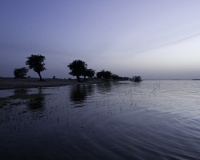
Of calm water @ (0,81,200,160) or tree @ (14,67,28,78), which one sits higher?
tree @ (14,67,28,78)

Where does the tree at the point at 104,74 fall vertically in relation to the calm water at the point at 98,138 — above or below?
above

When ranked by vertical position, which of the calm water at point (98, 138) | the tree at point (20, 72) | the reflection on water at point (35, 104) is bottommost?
the calm water at point (98, 138)

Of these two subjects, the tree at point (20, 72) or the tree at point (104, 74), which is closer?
the tree at point (20, 72)

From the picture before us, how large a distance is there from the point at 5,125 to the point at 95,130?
20.1 ft

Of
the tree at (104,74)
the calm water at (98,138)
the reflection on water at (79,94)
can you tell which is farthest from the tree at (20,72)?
the calm water at (98,138)

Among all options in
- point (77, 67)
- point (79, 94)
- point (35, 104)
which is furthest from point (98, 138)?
point (77, 67)

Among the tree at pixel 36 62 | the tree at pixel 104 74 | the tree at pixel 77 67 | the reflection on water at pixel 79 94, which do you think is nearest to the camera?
the reflection on water at pixel 79 94

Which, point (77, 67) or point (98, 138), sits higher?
point (77, 67)

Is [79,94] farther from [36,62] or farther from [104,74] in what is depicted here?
[104,74]

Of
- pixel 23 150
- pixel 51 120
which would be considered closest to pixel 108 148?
pixel 23 150

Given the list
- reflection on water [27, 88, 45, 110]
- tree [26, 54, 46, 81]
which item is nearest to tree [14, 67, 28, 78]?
tree [26, 54, 46, 81]

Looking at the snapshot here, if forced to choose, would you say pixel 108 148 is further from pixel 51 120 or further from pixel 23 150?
pixel 51 120

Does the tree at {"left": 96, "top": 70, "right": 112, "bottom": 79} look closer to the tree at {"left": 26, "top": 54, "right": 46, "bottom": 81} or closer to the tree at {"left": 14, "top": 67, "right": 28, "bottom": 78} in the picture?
the tree at {"left": 14, "top": 67, "right": 28, "bottom": 78}

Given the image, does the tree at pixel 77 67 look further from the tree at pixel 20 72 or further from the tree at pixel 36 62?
the tree at pixel 20 72
